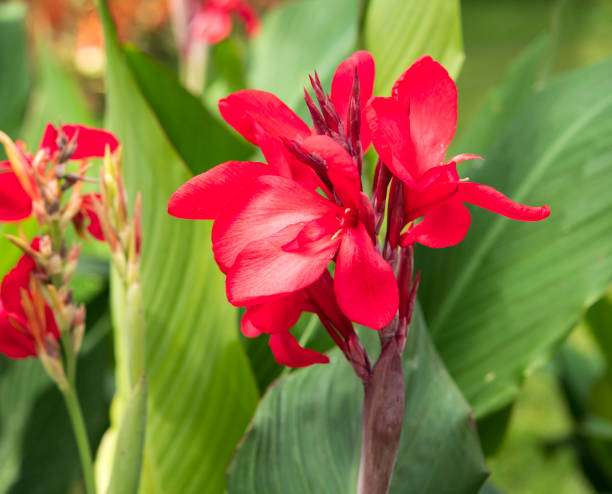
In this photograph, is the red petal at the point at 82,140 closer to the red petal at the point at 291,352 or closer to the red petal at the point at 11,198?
the red petal at the point at 11,198

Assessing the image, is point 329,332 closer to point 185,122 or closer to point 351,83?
point 351,83

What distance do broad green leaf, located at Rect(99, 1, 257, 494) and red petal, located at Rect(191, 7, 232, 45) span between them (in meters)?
0.64

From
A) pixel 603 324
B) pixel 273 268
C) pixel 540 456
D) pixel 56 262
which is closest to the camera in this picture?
pixel 273 268

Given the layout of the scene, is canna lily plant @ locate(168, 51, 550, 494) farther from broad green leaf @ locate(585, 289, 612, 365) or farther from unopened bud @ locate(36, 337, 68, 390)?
broad green leaf @ locate(585, 289, 612, 365)

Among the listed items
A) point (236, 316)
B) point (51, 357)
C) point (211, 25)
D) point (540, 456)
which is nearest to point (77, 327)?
point (51, 357)

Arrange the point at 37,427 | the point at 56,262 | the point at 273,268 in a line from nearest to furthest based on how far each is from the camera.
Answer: the point at 273,268
the point at 56,262
the point at 37,427

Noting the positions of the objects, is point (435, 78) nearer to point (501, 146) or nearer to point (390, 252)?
point (390, 252)

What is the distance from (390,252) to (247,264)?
7cm

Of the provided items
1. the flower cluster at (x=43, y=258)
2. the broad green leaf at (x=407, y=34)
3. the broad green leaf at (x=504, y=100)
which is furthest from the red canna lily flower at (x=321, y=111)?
the broad green leaf at (x=504, y=100)

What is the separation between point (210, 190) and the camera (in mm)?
265

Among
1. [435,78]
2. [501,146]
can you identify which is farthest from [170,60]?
[435,78]

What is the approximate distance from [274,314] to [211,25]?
97cm

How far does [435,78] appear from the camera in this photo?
0.26m

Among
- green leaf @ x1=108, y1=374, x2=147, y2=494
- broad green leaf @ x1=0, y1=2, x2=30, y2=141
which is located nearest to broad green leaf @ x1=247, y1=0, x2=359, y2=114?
broad green leaf @ x1=0, y1=2, x2=30, y2=141
